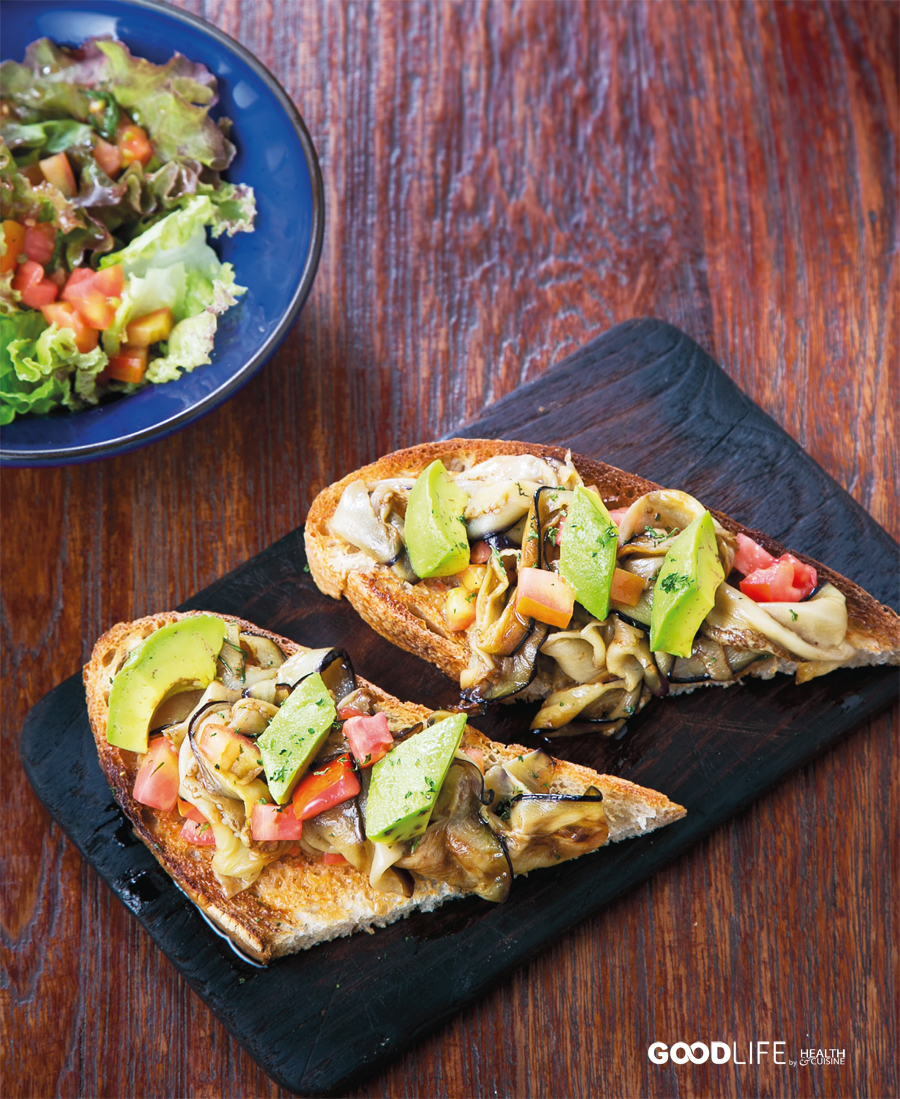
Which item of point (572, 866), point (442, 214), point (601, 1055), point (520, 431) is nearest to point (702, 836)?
point (572, 866)

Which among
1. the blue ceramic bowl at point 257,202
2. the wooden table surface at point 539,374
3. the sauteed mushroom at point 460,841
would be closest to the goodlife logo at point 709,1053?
the wooden table surface at point 539,374

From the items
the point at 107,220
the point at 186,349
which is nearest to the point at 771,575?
the point at 186,349

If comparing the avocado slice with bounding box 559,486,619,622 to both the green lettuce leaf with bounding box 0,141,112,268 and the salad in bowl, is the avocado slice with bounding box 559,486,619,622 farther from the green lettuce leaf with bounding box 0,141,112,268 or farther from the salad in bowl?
the green lettuce leaf with bounding box 0,141,112,268

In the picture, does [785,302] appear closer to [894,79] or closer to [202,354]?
[894,79]

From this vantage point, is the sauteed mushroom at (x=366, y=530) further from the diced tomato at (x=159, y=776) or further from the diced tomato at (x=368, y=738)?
the diced tomato at (x=159, y=776)

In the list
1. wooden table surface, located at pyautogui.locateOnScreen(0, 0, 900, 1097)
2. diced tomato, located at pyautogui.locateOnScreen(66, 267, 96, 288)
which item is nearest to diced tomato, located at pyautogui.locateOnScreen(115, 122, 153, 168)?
diced tomato, located at pyautogui.locateOnScreen(66, 267, 96, 288)
